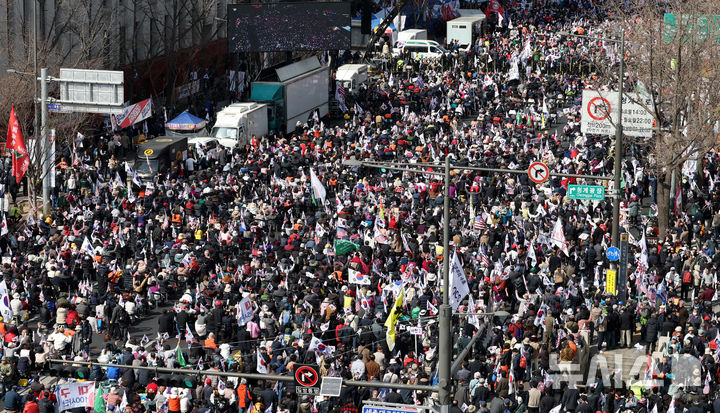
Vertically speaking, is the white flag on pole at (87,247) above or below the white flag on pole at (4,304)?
above

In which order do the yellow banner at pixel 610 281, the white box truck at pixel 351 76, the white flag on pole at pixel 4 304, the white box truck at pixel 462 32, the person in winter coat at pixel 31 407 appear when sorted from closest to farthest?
1. the person in winter coat at pixel 31 407
2. the white flag on pole at pixel 4 304
3. the yellow banner at pixel 610 281
4. the white box truck at pixel 351 76
5. the white box truck at pixel 462 32

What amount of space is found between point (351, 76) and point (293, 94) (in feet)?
28.9

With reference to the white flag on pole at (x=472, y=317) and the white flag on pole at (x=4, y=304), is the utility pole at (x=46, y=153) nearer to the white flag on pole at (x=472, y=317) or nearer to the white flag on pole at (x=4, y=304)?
the white flag on pole at (x=4, y=304)

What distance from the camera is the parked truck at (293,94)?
60.1 meters

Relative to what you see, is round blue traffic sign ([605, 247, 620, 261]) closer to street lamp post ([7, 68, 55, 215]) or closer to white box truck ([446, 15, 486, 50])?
street lamp post ([7, 68, 55, 215])

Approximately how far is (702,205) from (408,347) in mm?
16581

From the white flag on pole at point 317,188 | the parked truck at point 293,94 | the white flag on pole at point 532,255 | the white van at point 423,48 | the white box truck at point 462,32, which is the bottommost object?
the white flag on pole at point 532,255

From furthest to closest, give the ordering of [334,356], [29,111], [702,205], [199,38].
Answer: [199,38]
[29,111]
[702,205]
[334,356]

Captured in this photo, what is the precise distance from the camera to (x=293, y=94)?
61.6m

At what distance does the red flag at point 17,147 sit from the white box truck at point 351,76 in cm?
2607

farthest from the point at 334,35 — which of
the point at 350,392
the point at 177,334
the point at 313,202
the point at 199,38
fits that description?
the point at 350,392

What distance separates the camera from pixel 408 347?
32.1 metres

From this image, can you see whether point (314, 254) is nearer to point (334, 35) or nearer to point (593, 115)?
point (593, 115)

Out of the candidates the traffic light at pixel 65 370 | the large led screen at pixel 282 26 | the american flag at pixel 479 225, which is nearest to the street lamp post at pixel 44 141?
the american flag at pixel 479 225
